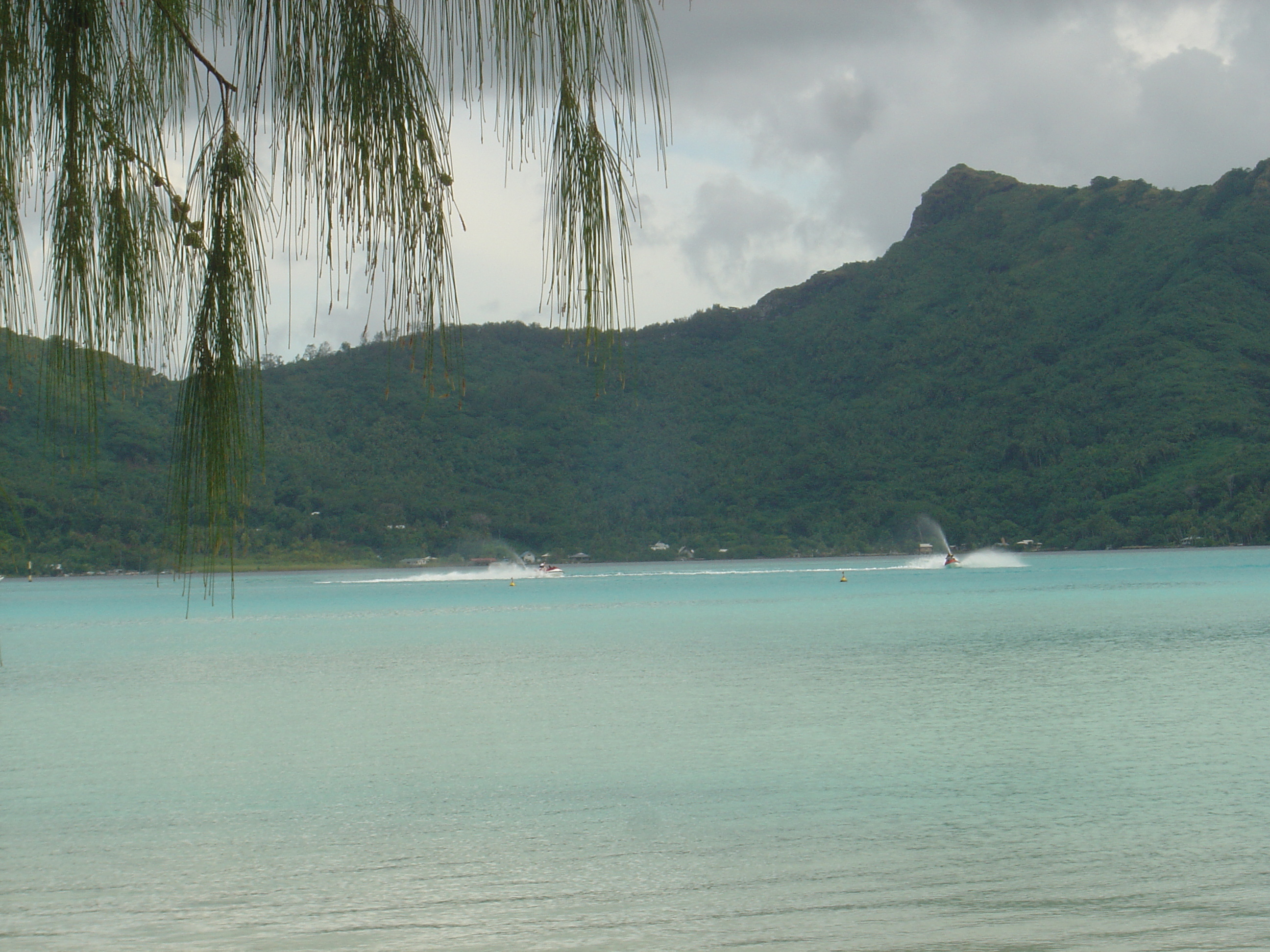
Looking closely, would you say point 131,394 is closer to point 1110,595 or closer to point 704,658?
point 704,658

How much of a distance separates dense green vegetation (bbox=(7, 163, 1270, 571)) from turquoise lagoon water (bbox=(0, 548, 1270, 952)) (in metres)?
53.8

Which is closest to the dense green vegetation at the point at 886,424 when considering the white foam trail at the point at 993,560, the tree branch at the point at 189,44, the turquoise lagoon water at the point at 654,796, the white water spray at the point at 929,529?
the white water spray at the point at 929,529

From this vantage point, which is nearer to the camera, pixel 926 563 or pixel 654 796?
pixel 654 796

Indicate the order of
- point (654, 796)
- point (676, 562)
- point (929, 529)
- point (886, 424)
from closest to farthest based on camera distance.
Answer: point (654, 796), point (929, 529), point (886, 424), point (676, 562)

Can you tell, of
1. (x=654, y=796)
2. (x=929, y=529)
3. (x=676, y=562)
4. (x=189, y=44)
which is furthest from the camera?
(x=676, y=562)

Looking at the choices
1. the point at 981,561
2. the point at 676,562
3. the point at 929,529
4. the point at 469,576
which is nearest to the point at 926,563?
the point at 981,561

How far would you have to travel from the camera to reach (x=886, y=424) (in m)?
114

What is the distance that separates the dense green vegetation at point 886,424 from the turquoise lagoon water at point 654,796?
53818 millimetres

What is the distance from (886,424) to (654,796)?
336ft

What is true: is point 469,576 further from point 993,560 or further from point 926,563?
point 993,560

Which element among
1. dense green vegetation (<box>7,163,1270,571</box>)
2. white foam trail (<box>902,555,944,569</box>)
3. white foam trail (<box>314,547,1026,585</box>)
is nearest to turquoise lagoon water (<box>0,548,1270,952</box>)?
dense green vegetation (<box>7,163,1270,571</box>)

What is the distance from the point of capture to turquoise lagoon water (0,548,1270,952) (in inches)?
377

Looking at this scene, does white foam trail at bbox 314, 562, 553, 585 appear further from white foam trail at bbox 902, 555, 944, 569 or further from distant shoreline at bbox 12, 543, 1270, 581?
white foam trail at bbox 902, 555, 944, 569

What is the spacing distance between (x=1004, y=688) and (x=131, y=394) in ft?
78.4
